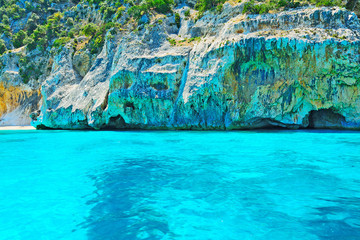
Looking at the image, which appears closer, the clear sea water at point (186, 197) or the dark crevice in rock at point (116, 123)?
the clear sea water at point (186, 197)

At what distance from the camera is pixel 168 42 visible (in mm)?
28297

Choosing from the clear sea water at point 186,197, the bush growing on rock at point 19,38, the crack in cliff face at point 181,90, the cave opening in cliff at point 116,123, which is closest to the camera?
the clear sea water at point 186,197

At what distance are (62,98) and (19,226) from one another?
30126 millimetres

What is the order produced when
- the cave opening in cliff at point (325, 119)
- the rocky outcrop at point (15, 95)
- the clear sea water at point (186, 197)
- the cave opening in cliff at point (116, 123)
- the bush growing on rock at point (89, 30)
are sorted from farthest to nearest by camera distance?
the rocky outcrop at point (15, 95) < the bush growing on rock at point (89, 30) < the cave opening in cliff at point (116, 123) < the cave opening in cliff at point (325, 119) < the clear sea water at point (186, 197)

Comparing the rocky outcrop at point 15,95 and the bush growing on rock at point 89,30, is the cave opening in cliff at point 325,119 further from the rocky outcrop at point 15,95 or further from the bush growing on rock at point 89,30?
the rocky outcrop at point 15,95

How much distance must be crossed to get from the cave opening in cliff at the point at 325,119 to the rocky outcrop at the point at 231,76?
85 mm

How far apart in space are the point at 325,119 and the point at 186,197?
875 inches

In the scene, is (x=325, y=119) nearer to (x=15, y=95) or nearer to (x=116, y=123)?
(x=116, y=123)

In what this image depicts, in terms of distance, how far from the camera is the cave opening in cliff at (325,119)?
74.9ft

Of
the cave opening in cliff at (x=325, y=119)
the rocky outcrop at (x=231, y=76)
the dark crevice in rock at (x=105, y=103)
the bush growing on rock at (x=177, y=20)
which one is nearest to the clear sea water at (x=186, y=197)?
the rocky outcrop at (x=231, y=76)

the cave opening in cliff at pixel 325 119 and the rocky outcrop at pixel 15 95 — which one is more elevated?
the rocky outcrop at pixel 15 95

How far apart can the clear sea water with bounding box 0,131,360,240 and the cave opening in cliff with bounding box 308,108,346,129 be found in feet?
42.8

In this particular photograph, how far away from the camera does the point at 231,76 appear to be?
22406mm

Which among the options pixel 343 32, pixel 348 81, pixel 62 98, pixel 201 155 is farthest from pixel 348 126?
pixel 62 98
